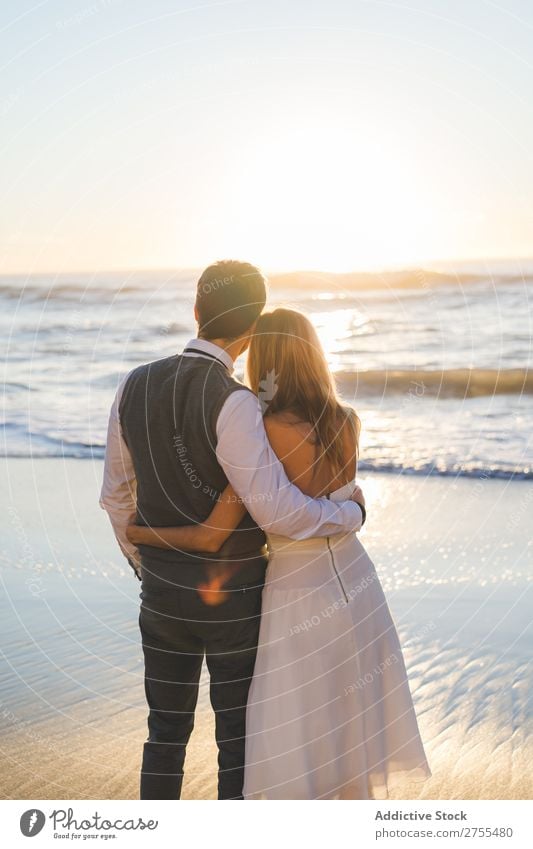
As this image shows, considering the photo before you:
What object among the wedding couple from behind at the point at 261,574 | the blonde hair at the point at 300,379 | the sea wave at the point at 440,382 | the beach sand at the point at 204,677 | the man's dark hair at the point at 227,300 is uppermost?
the man's dark hair at the point at 227,300

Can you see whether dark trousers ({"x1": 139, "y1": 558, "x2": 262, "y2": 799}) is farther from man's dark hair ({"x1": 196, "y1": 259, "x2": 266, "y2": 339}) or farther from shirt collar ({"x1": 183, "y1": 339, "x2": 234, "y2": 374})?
man's dark hair ({"x1": 196, "y1": 259, "x2": 266, "y2": 339})

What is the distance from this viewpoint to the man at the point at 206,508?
3.46 m

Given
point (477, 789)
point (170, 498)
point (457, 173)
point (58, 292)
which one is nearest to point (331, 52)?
point (457, 173)

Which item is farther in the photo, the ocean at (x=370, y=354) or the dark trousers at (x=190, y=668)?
the ocean at (x=370, y=354)

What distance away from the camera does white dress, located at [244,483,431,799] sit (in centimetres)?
367

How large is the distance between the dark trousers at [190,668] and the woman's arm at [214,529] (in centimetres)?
14

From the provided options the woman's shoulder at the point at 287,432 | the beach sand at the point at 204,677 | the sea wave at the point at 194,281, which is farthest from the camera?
the sea wave at the point at 194,281

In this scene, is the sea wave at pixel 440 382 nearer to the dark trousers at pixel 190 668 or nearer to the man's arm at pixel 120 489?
the man's arm at pixel 120 489

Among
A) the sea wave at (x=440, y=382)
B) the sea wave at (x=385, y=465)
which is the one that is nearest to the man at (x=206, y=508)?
the sea wave at (x=385, y=465)

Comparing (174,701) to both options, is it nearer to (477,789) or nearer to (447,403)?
(477,789)

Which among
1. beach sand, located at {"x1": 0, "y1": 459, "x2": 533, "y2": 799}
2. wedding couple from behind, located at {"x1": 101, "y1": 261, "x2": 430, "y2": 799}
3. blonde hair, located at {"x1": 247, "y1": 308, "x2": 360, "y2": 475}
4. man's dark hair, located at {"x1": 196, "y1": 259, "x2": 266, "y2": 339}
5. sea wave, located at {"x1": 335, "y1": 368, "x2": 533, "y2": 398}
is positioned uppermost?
man's dark hair, located at {"x1": 196, "y1": 259, "x2": 266, "y2": 339}

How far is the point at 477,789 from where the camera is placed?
4426 mm

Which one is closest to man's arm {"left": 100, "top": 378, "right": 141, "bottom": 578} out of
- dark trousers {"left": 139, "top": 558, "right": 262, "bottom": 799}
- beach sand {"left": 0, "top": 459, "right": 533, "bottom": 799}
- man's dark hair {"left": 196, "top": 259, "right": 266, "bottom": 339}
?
dark trousers {"left": 139, "top": 558, "right": 262, "bottom": 799}

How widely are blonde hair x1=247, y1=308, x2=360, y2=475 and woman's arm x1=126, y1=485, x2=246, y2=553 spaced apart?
0.36 m
